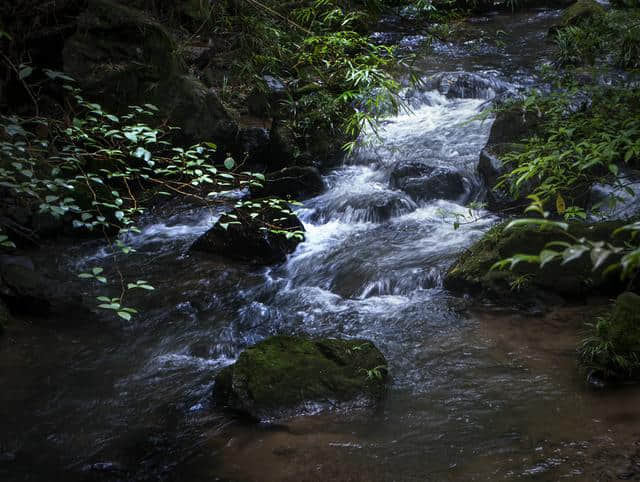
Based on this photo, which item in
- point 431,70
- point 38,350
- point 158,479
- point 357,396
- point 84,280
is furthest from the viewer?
point 431,70

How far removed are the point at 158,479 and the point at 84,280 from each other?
11.8 feet

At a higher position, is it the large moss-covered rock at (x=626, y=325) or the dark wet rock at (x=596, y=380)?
the large moss-covered rock at (x=626, y=325)

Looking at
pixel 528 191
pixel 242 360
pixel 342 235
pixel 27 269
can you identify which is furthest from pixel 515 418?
pixel 27 269

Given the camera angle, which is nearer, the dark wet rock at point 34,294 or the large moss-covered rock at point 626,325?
the large moss-covered rock at point 626,325

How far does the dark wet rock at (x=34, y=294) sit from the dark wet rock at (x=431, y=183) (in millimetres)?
4733

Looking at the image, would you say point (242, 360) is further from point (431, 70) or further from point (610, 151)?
point (431, 70)

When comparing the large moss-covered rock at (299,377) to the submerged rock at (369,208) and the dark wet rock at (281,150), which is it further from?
the dark wet rock at (281,150)

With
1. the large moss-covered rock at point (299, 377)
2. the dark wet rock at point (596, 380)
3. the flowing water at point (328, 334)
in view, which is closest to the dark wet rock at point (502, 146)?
the flowing water at point (328, 334)

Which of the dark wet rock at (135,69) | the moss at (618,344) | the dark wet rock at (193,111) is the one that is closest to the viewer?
the moss at (618,344)

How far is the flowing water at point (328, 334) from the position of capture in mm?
3459

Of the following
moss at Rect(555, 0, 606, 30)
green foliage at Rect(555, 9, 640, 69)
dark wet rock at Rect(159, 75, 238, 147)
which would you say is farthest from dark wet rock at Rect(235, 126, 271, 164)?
moss at Rect(555, 0, 606, 30)

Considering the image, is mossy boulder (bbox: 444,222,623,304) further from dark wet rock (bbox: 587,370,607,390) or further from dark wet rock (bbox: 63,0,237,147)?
dark wet rock (bbox: 63,0,237,147)

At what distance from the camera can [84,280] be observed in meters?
6.50

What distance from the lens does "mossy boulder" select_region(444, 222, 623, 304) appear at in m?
5.19
